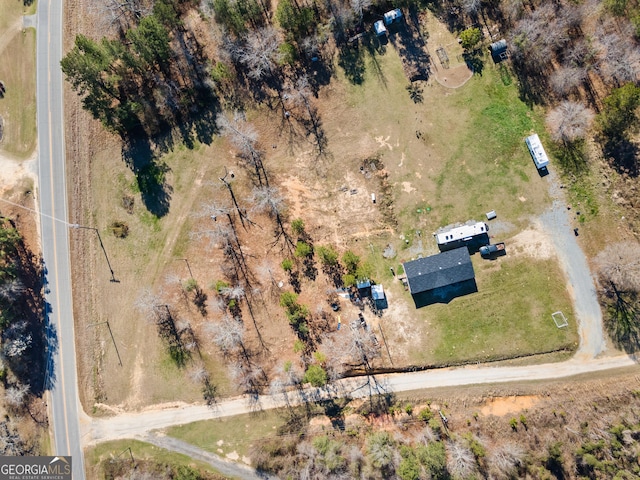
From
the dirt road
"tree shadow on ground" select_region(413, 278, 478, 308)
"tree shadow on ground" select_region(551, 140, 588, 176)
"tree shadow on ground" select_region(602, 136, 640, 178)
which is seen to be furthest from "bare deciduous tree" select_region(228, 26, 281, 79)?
"tree shadow on ground" select_region(602, 136, 640, 178)

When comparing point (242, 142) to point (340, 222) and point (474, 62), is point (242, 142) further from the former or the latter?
point (474, 62)

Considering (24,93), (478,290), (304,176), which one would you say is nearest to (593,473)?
(478,290)

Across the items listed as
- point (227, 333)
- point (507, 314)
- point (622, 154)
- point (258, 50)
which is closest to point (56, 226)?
point (227, 333)

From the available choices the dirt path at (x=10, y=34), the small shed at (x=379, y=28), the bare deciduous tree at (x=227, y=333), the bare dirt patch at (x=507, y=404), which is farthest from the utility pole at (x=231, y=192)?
the bare dirt patch at (x=507, y=404)

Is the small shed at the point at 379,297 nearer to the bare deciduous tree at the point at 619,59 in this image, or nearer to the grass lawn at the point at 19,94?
the bare deciduous tree at the point at 619,59

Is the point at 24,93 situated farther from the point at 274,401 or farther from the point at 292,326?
the point at 274,401
